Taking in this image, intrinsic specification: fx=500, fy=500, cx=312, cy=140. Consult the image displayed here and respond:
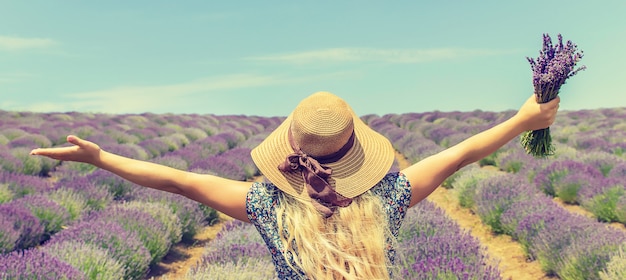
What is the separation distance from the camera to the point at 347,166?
188 cm

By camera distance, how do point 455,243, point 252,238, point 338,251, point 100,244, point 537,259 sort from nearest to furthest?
point 338,251 < point 455,243 < point 100,244 < point 252,238 < point 537,259

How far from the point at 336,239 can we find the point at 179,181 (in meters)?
0.66

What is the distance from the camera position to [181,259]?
5957 mm

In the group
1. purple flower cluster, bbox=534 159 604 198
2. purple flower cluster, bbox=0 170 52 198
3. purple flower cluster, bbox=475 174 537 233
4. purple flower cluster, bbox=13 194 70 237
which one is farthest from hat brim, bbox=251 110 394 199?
purple flower cluster, bbox=534 159 604 198

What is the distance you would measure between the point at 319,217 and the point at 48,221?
5.39m

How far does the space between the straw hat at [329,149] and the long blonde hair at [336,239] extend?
2.8 inches

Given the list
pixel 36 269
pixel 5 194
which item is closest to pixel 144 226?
pixel 36 269

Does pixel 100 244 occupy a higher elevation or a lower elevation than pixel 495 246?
higher

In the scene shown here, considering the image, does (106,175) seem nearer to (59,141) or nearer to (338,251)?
(338,251)

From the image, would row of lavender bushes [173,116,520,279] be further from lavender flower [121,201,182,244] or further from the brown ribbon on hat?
lavender flower [121,201,182,244]

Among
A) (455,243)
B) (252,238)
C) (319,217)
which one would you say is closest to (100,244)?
(252,238)

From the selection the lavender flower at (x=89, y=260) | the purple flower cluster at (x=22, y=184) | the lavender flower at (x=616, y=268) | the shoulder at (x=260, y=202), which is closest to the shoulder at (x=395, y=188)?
the shoulder at (x=260, y=202)

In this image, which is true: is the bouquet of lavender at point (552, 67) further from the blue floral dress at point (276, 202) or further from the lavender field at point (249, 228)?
the lavender field at point (249, 228)

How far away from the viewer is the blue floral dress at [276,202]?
Answer: 1931 millimetres
